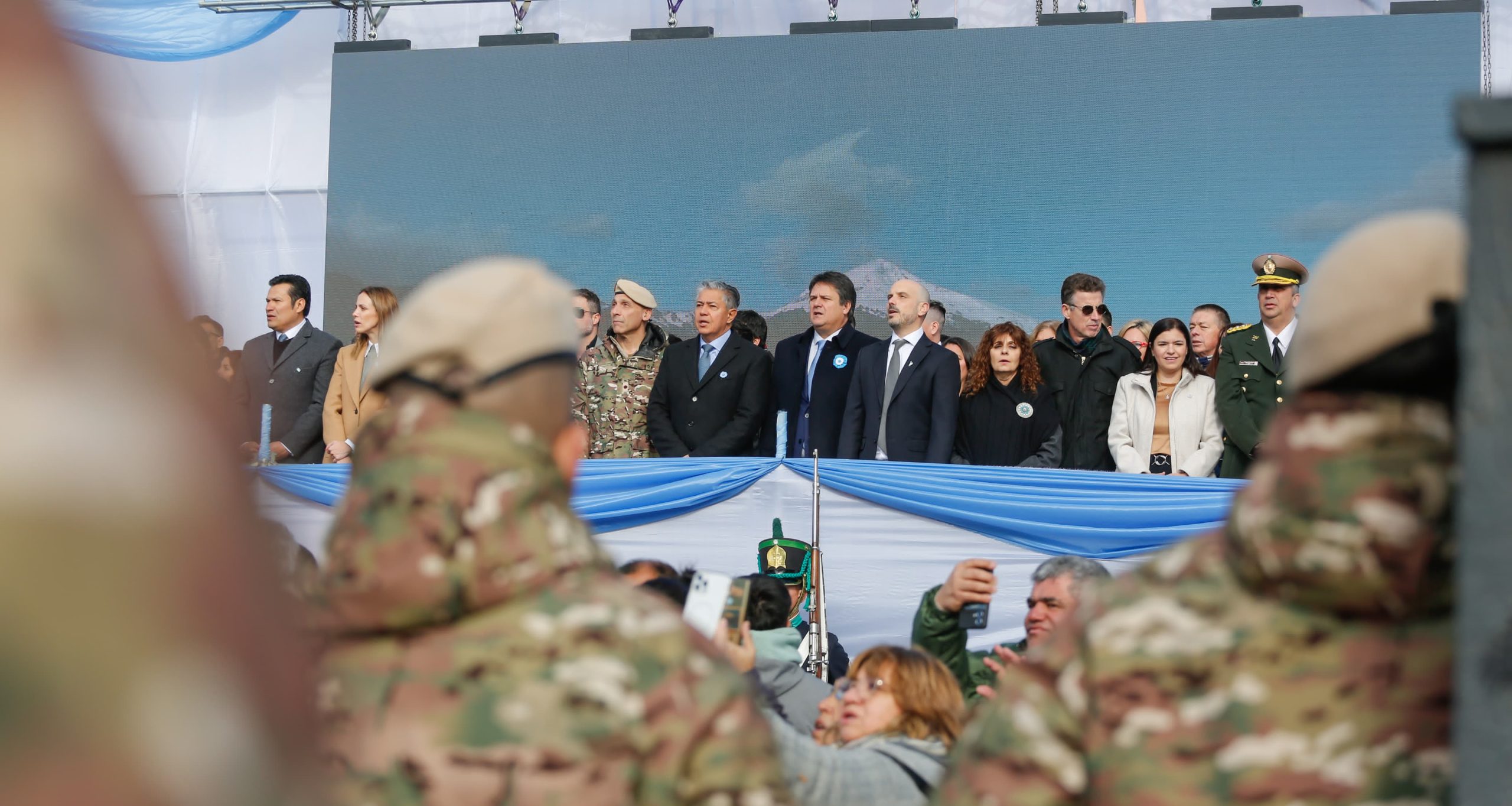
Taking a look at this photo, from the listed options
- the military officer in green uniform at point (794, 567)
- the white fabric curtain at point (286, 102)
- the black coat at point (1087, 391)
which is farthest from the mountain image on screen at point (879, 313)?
the military officer in green uniform at point (794, 567)

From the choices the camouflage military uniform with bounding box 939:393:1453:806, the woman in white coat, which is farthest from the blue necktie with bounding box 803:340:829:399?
the camouflage military uniform with bounding box 939:393:1453:806

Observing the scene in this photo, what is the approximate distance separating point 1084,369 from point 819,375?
1.39 meters

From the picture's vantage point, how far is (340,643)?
1821 millimetres

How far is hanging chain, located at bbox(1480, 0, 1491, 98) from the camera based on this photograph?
11016mm

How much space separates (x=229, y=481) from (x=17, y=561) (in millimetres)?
88

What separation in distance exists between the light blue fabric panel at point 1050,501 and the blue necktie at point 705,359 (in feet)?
4.05

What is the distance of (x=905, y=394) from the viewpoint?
7.31 metres

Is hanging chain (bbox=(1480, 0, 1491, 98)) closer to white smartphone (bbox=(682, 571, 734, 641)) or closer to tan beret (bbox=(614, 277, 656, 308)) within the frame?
tan beret (bbox=(614, 277, 656, 308))

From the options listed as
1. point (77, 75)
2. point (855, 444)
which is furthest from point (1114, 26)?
point (77, 75)

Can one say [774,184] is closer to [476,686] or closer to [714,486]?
[714,486]

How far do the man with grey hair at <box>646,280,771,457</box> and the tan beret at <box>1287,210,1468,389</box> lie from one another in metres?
5.90

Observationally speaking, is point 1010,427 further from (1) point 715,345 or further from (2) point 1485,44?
(2) point 1485,44

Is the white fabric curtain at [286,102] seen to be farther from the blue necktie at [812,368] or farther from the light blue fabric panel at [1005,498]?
the light blue fabric panel at [1005,498]

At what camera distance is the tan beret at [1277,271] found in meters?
6.96
